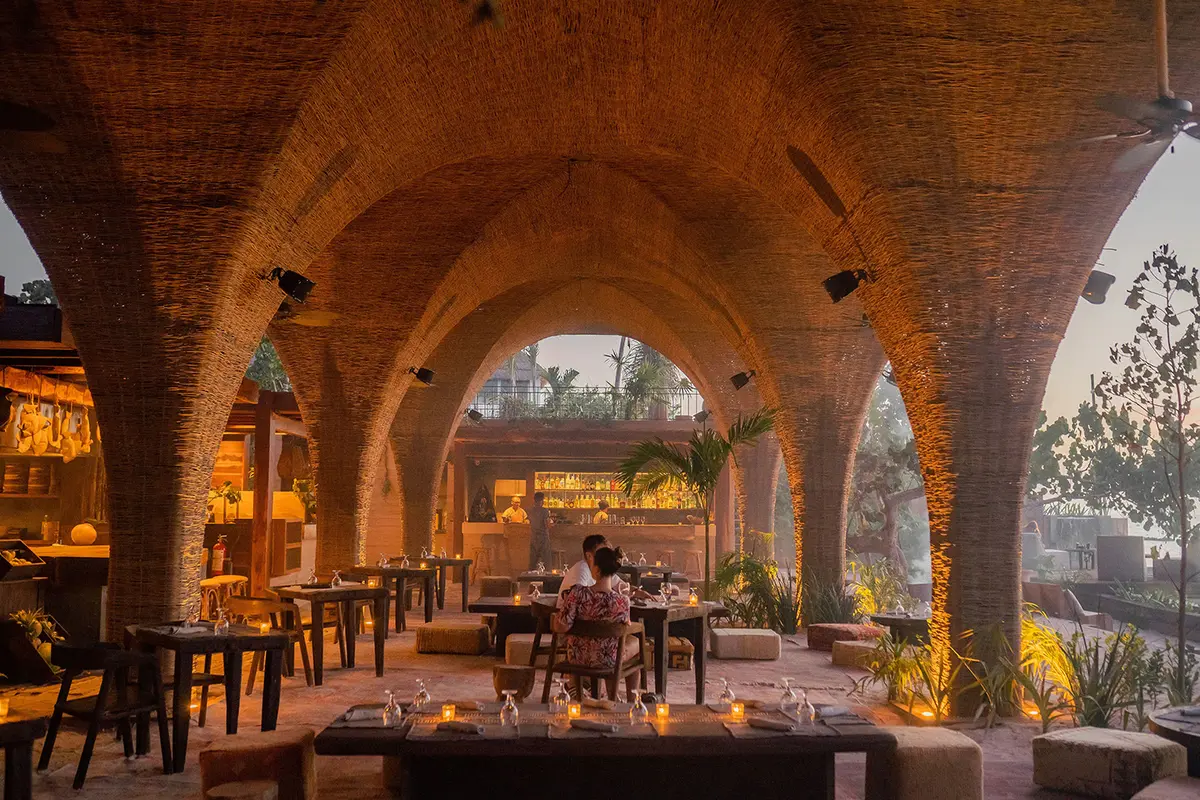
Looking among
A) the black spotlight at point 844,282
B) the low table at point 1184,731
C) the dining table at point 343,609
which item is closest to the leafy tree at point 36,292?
the dining table at point 343,609

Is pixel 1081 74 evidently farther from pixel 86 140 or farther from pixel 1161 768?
pixel 86 140

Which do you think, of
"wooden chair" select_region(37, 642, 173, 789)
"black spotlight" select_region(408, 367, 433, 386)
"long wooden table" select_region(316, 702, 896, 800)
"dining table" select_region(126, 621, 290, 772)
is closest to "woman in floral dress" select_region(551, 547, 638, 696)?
"long wooden table" select_region(316, 702, 896, 800)

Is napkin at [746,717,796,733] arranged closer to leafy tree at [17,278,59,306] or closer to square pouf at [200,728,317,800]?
Result: square pouf at [200,728,317,800]

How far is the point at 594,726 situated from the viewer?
4242mm

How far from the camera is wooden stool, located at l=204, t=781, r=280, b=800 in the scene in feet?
13.7

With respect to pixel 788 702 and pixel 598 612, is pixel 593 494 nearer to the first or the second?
pixel 598 612

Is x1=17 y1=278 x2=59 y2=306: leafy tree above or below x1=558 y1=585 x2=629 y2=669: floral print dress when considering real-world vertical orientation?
above

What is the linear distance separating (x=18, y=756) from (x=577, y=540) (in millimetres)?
16725

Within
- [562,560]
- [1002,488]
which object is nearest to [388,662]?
[1002,488]

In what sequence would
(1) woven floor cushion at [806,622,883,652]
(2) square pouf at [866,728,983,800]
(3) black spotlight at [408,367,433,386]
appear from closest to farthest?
(2) square pouf at [866,728,983,800] < (1) woven floor cushion at [806,622,883,652] < (3) black spotlight at [408,367,433,386]

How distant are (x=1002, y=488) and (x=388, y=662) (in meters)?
5.93

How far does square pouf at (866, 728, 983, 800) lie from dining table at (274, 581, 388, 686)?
509cm

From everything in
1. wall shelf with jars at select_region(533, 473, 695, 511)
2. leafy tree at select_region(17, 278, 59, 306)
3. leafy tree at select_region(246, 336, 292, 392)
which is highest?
leafy tree at select_region(17, 278, 59, 306)

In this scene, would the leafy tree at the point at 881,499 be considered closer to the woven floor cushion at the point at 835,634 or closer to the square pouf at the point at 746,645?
the woven floor cushion at the point at 835,634
